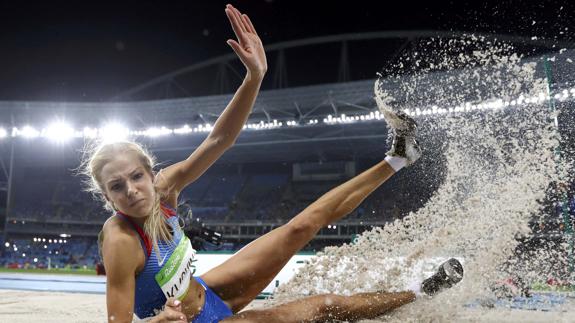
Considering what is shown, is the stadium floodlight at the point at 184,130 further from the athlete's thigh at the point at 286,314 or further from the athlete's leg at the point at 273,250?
the athlete's thigh at the point at 286,314

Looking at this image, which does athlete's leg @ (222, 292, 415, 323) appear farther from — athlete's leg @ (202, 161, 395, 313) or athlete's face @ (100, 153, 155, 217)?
athlete's face @ (100, 153, 155, 217)

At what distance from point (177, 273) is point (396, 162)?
1.79m

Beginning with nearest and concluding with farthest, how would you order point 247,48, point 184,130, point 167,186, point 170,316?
point 170,316 < point 247,48 < point 167,186 < point 184,130

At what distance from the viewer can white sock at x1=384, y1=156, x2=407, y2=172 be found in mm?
3275

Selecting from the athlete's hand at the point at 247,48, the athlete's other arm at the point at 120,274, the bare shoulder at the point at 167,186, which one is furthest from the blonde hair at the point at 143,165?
the athlete's hand at the point at 247,48

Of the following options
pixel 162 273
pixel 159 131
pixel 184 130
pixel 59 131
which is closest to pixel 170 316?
pixel 162 273

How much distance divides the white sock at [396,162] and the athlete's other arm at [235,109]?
1147 mm

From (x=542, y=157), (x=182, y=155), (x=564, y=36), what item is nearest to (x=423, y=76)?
(x=564, y=36)

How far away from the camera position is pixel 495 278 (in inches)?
161

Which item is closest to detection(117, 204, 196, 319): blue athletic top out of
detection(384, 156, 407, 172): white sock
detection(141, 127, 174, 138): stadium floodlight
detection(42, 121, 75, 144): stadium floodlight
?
detection(384, 156, 407, 172): white sock

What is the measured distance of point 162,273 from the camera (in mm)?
2299

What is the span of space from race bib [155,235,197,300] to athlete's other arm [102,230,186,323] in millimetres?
249

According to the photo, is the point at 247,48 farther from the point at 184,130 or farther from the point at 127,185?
the point at 184,130

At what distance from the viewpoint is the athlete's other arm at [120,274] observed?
191 centimetres
